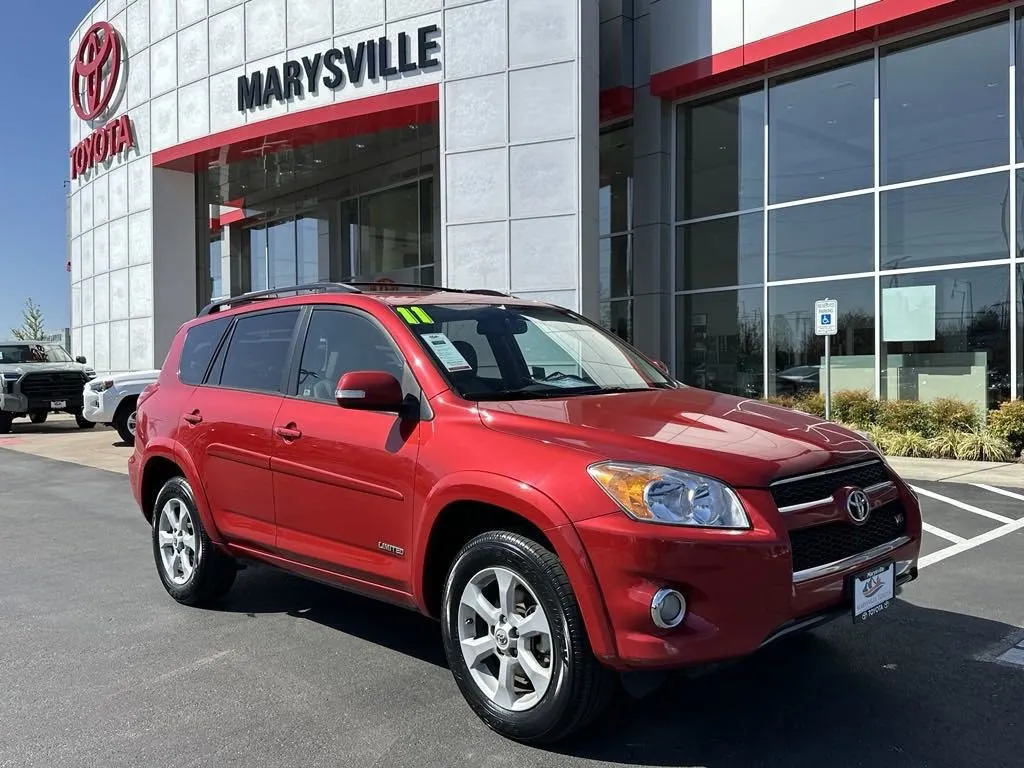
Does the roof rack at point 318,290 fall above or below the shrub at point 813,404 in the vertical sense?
above

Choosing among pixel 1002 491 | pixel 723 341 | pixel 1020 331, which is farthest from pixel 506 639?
pixel 723 341

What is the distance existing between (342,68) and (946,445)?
43.2 ft

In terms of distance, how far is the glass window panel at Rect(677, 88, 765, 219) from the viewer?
16.2 meters

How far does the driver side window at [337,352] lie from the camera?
4203 mm

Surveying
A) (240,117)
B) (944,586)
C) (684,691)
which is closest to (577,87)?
(240,117)

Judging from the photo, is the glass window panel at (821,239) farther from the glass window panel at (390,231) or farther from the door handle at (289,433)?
the door handle at (289,433)

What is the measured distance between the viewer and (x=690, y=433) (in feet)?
11.3

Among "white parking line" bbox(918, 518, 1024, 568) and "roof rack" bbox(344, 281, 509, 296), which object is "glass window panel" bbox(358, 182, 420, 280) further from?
"roof rack" bbox(344, 281, 509, 296)

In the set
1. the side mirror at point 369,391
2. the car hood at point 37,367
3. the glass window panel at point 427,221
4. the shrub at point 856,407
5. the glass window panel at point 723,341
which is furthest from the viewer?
the glass window panel at point 427,221

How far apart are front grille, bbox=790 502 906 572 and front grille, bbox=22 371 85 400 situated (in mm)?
18809

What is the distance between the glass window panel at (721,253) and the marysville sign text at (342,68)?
19.5ft

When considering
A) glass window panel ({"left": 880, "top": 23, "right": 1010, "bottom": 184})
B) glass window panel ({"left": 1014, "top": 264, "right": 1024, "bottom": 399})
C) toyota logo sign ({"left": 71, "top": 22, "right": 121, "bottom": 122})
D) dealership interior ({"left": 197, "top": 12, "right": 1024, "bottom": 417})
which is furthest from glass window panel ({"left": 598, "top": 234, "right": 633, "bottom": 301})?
toyota logo sign ({"left": 71, "top": 22, "right": 121, "bottom": 122})

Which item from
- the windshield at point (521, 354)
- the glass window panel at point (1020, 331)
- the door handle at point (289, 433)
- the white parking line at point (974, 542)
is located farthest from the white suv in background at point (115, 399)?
the glass window panel at point (1020, 331)

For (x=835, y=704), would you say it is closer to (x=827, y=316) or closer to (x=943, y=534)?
(x=943, y=534)
